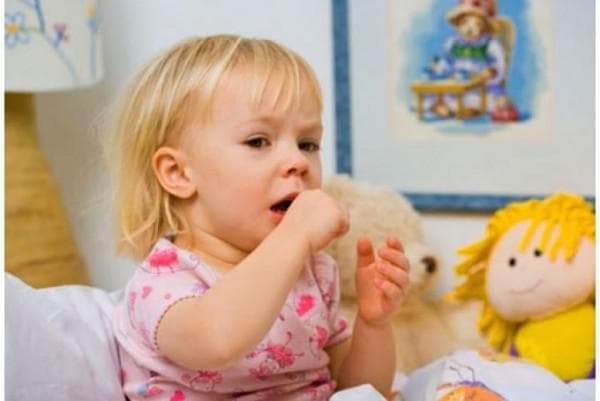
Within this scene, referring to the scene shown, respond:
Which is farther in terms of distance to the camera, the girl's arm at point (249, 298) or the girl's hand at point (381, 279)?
the girl's hand at point (381, 279)

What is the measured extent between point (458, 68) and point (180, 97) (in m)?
0.85

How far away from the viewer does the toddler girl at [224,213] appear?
897 mm

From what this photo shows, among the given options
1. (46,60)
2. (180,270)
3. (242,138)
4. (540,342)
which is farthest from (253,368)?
(46,60)

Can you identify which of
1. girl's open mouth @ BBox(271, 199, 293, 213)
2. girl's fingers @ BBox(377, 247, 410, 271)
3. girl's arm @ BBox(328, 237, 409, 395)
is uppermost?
girl's open mouth @ BBox(271, 199, 293, 213)

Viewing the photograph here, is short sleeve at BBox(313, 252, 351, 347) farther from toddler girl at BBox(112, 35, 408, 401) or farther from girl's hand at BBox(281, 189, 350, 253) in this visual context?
girl's hand at BBox(281, 189, 350, 253)

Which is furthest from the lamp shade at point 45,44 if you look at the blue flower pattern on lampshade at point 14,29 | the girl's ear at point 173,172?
the girl's ear at point 173,172

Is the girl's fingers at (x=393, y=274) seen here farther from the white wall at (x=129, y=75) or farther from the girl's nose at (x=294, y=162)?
the white wall at (x=129, y=75)

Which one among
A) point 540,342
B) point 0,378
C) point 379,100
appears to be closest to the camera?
point 0,378

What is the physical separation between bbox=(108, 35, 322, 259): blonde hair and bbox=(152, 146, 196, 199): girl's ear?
1 centimetres

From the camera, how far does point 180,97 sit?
0.96 metres

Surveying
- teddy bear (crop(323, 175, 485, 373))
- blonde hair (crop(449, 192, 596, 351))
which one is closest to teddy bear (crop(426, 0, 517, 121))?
teddy bear (crop(323, 175, 485, 373))

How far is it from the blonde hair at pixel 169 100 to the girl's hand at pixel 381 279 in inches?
6.5

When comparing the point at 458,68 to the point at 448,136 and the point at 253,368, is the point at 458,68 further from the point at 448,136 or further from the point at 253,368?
the point at 253,368

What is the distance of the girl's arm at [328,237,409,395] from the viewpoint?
100 cm
